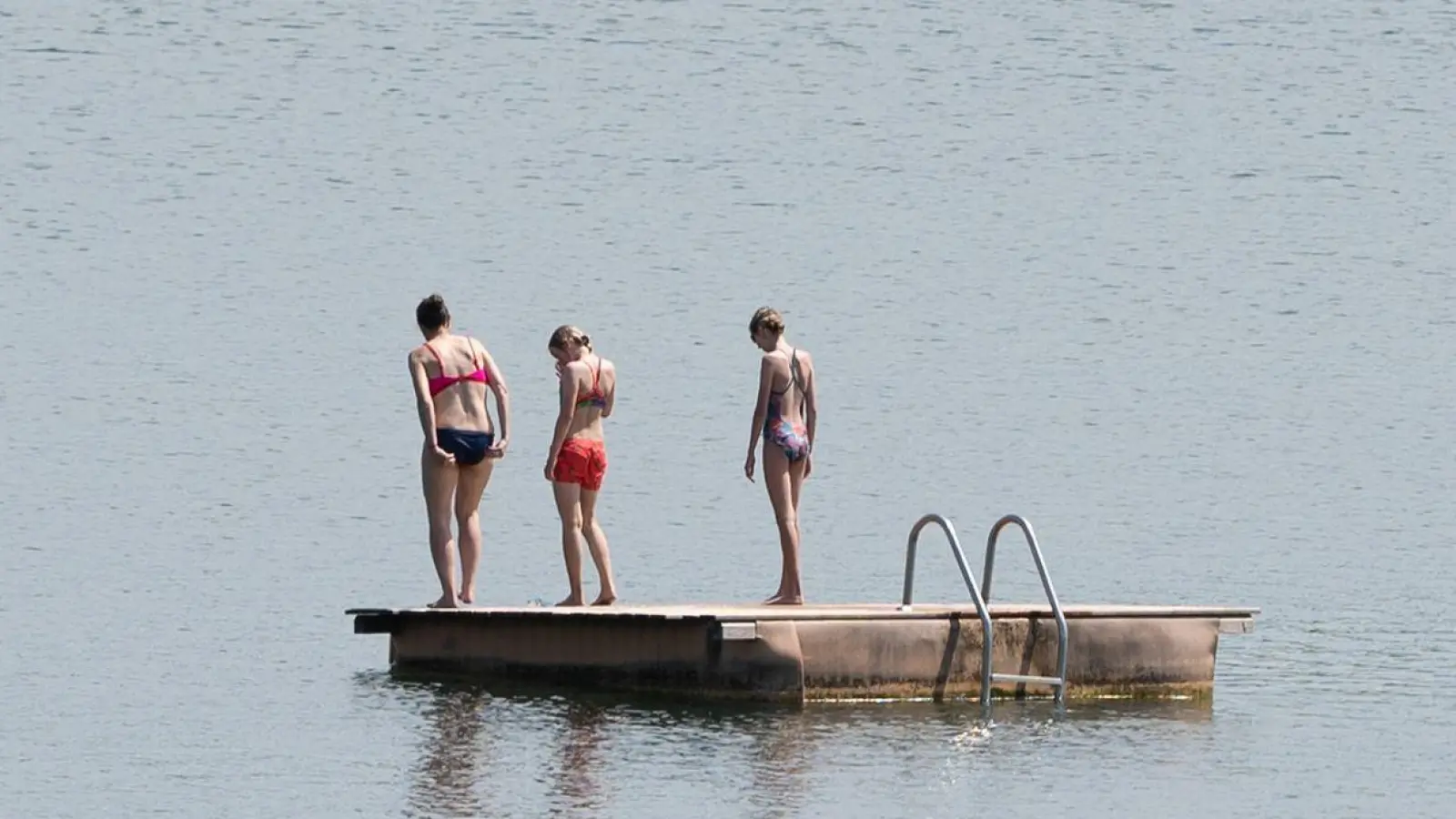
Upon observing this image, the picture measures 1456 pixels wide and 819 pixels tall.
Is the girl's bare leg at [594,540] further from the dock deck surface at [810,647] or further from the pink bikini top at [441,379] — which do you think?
the pink bikini top at [441,379]

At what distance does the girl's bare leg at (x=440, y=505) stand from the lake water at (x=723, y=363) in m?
0.79

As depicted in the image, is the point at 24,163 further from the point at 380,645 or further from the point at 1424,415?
the point at 380,645

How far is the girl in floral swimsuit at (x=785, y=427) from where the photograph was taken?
19.0 m

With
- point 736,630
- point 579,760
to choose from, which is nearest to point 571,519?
point 736,630

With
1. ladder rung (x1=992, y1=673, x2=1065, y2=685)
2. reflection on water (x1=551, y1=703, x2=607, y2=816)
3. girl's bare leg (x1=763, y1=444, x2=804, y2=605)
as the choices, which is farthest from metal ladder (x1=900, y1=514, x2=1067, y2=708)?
reflection on water (x1=551, y1=703, x2=607, y2=816)

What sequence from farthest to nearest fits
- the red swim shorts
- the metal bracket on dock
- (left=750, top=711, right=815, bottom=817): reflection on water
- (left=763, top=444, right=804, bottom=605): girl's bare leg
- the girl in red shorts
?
(left=763, top=444, right=804, bottom=605): girl's bare leg → the red swim shorts → the girl in red shorts → the metal bracket on dock → (left=750, top=711, right=815, bottom=817): reflection on water

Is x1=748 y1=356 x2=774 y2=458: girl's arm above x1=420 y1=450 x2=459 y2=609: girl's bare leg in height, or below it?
above

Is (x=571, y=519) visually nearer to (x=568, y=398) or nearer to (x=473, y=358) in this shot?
(x=568, y=398)

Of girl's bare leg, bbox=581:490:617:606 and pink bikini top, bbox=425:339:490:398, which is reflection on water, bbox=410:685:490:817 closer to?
girl's bare leg, bbox=581:490:617:606

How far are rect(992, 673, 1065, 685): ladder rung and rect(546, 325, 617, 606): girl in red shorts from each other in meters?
2.31

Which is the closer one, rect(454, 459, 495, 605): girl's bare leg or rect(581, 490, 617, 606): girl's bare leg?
rect(454, 459, 495, 605): girl's bare leg

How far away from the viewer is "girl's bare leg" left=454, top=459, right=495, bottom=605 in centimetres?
1886

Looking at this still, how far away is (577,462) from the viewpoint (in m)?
19.0

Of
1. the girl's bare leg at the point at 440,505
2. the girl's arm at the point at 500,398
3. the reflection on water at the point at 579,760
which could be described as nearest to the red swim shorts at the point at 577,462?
the girl's arm at the point at 500,398
